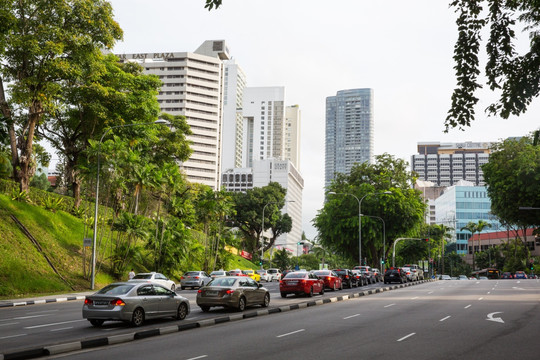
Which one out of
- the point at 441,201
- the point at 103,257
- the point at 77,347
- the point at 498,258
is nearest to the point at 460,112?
the point at 77,347

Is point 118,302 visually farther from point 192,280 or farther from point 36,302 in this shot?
point 192,280

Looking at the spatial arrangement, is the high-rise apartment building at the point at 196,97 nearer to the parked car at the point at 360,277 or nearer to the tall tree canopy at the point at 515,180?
the parked car at the point at 360,277

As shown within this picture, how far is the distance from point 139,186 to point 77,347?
99.2 feet

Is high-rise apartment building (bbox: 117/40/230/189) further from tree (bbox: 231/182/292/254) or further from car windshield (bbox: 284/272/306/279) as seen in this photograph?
car windshield (bbox: 284/272/306/279)

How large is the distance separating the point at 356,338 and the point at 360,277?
3257 centimetres

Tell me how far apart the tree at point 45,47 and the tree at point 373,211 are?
32954 millimetres

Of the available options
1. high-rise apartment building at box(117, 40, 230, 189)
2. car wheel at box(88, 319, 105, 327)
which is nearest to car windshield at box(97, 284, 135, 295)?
car wheel at box(88, 319, 105, 327)

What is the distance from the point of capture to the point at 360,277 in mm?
45062

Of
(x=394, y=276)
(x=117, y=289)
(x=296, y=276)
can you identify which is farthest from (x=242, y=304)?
(x=394, y=276)

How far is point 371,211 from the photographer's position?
200 ft

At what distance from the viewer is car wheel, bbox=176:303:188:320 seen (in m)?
17.8

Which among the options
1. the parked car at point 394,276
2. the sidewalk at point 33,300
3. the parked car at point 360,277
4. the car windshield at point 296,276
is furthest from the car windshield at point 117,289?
the parked car at point 394,276

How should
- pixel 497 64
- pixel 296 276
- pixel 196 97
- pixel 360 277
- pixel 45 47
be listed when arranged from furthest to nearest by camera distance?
pixel 196 97
pixel 360 277
pixel 45 47
pixel 296 276
pixel 497 64

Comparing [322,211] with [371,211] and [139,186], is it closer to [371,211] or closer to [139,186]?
[371,211]
